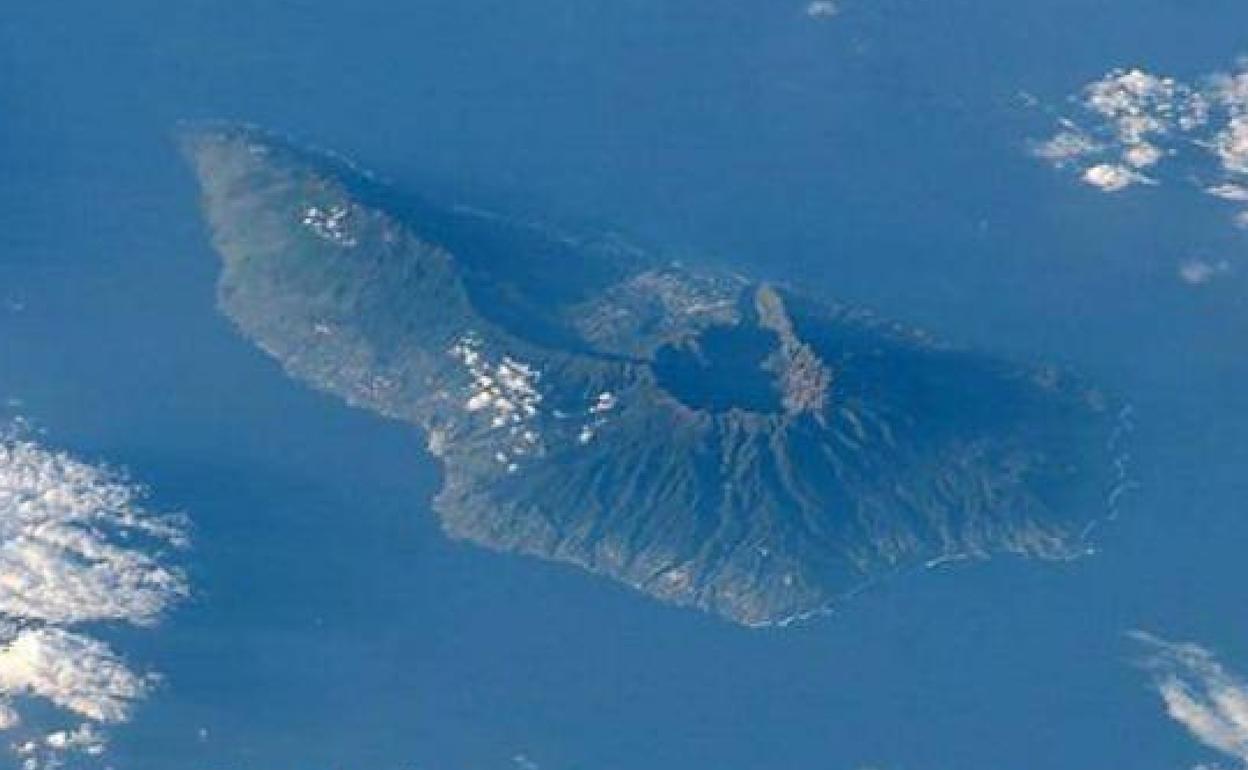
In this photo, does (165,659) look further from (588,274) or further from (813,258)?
(813,258)

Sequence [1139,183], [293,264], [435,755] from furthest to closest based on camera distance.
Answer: [1139,183], [293,264], [435,755]

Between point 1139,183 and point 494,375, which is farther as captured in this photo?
point 1139,183

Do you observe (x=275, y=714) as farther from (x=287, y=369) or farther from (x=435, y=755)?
(x=287, y=369)

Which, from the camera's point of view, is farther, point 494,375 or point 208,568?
point 494,375

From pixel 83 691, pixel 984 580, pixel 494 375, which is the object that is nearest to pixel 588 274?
pixel 494 375

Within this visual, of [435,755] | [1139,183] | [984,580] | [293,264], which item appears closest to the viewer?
[435,755]

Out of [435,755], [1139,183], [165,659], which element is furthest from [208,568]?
[1139,183]
